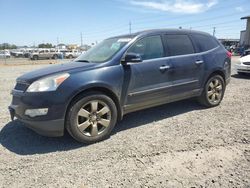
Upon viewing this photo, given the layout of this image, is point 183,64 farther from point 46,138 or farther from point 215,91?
point 46,138

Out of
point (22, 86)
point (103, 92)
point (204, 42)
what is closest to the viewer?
point (22, 86)

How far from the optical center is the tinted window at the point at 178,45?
4.71m

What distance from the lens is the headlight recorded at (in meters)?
3.47

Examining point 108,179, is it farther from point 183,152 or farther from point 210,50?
point 210,50

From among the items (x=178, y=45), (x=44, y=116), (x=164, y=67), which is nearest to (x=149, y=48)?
(x=164, y=67)

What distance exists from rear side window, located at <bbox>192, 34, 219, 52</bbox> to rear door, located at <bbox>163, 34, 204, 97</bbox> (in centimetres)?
23

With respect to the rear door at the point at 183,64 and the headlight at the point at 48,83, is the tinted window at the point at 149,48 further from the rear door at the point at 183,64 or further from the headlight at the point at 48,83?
the headlight at the point at 48,83

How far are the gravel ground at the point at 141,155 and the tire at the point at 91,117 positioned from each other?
0.17 meters

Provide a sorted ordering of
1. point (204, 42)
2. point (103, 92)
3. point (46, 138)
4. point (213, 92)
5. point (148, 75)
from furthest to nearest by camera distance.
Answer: point (213, 92) < point (204, 42) < point (148, 75) < point (46, 138) < point (103, 92)

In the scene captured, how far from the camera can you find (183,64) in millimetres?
4797

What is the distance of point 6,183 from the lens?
9.07 ft

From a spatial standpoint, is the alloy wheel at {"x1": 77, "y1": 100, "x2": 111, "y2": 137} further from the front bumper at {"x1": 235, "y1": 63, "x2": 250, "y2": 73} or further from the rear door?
the front bumper at {"x1": 235, "y1": 63, "x2": 250, "y2": 73}

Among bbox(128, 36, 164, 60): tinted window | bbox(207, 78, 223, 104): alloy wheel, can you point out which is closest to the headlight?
bbox(128, 36, 164, 60): tinted window

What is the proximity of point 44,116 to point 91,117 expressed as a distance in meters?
0.72
